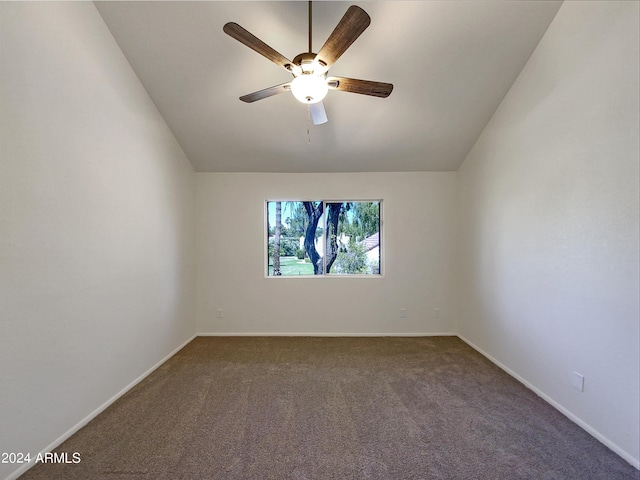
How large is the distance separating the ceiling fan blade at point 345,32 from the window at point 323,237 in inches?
95.8

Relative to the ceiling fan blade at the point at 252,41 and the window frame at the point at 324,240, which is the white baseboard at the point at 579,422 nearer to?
the window frame at the point at 324,240

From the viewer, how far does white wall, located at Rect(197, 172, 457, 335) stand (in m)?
4.00

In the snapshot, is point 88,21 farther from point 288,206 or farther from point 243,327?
point 243,327

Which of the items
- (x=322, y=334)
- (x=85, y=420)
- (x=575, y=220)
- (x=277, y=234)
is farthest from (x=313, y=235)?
(x=85, y=420)

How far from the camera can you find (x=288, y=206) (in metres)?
4.16

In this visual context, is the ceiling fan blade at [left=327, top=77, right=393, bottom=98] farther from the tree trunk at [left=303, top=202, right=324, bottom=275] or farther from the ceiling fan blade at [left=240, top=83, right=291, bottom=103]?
the tree trunk at [left=303, top=202, right=324, bottom=275]

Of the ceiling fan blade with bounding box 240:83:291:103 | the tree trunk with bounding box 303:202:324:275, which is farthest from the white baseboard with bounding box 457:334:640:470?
the ceiling fan blade with bounding box 240:83:291:103

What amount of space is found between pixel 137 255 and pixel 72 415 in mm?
1257

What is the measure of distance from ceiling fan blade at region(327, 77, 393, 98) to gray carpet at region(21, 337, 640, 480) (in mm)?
Answer: 2303

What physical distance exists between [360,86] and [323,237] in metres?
2.38

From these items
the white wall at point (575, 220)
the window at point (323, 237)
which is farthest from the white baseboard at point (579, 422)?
the window at point (323, 237)

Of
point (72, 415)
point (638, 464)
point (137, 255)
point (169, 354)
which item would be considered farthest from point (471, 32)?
point (169, 354)

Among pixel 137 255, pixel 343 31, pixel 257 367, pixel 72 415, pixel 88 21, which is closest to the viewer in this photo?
pixel 343 31

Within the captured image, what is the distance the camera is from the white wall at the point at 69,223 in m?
1.55
